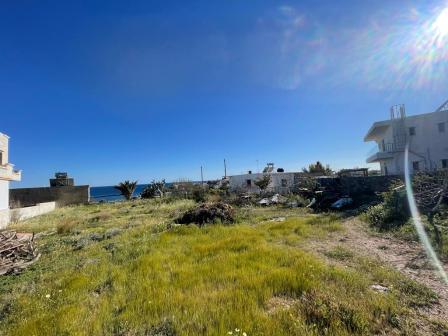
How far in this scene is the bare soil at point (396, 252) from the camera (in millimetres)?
3896

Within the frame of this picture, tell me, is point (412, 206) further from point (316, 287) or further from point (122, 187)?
point (122, 187)

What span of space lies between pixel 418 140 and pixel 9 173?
1341 inches

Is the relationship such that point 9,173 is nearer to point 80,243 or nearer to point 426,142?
point 80,243

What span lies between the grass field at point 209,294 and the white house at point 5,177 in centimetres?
1053

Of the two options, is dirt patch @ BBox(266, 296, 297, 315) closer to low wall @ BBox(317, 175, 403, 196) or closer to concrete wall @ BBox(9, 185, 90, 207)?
low wall @ BBox(317, 175, 403, 196)

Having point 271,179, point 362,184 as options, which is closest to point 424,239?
point 362,184

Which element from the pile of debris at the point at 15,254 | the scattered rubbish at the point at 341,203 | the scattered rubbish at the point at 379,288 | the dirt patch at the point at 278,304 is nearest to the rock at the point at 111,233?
the pile of debris at the point at 15,254

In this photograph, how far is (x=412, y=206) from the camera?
947 centimetres

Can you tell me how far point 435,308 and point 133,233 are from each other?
865 centimetres

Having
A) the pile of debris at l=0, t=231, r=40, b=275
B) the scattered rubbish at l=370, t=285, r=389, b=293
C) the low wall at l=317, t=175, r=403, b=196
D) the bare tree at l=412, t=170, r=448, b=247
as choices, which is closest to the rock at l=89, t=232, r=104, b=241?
the pile of debris at l=0, t=231, r=40, b=275

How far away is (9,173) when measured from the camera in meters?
19.4

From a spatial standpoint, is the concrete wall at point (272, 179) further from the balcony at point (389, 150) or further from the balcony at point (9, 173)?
the balcony at point (9, 173)

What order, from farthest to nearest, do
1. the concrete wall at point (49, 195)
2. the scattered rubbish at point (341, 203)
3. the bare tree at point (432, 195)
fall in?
the concrete wall at point (49, 195) → the scattered rubbish at point (341, 203) → the bare tree at point (432, 195)

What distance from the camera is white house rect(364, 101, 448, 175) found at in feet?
75.7
